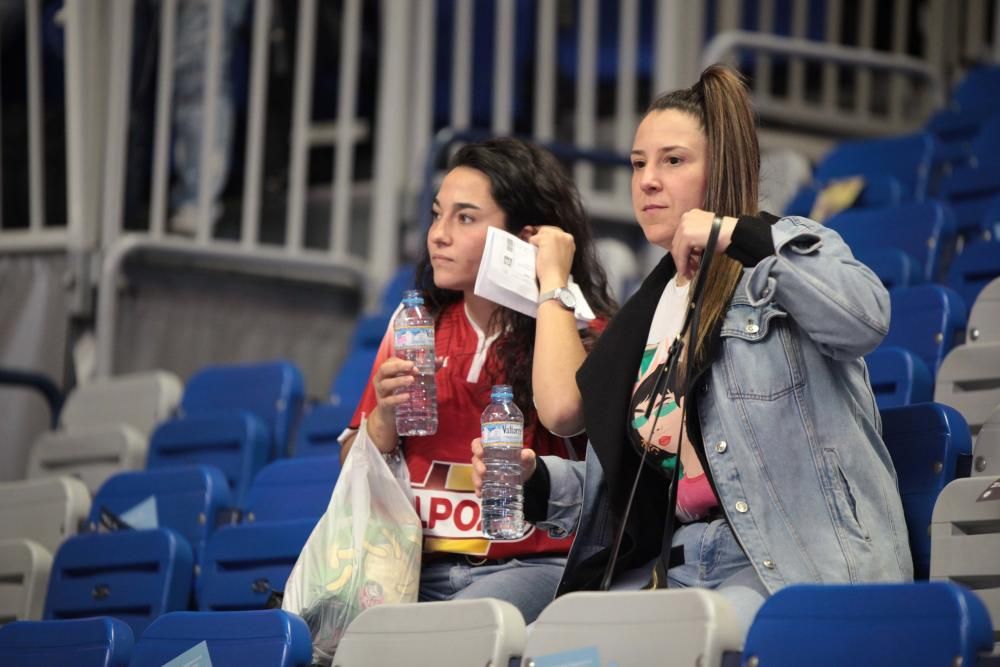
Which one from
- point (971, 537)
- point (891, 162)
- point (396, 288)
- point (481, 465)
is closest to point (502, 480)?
point (481, 465)

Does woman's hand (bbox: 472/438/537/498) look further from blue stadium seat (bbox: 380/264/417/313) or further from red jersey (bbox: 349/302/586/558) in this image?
blue stadium seat (bbox: 380/264/417/313)

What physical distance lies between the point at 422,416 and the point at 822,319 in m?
0.92

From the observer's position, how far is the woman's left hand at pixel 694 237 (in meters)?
2.42

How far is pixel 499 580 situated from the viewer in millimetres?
2865

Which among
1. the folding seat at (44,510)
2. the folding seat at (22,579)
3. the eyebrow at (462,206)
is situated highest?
the eyebrow at (462,206)

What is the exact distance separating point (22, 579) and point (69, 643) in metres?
0.95

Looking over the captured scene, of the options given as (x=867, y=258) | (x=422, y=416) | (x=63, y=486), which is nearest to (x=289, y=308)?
(x=63, y=486)

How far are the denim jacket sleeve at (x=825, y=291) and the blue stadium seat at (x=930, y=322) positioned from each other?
3.57 feet

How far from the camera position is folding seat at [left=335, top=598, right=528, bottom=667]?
2289 millimetres

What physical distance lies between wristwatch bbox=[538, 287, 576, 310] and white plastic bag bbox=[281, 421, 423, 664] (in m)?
0.41

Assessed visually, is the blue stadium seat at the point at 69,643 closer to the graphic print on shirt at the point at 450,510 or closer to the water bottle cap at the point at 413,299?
the graphic print on shirt at the point at 450,510

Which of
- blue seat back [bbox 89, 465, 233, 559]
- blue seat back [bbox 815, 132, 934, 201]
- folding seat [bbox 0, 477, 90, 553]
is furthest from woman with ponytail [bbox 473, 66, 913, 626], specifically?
blue seat back [bbox 815, 132, 934, 201]

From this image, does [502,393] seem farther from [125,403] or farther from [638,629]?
[125,403]

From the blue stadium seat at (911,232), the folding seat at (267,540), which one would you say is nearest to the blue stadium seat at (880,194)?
the blue stadium seat at (911,232)
